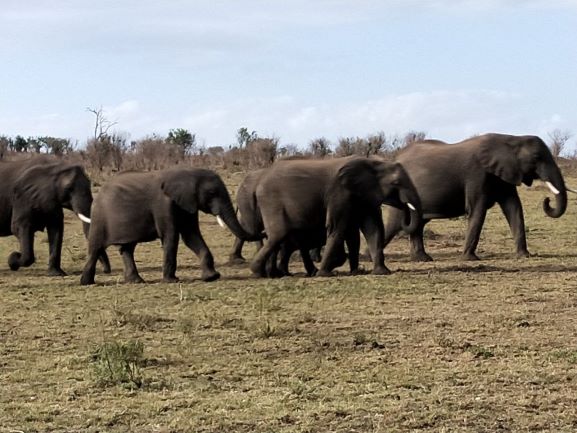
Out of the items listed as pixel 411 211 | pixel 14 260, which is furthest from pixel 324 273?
pixel 14 260

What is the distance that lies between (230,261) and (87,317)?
6.74 m

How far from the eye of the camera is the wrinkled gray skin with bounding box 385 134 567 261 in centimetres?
1720

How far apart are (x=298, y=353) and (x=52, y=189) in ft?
29.0

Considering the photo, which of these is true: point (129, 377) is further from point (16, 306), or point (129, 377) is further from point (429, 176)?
point (429, 176)

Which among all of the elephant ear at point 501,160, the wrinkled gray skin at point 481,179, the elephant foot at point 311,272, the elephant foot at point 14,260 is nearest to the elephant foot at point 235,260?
the wrinkled gray skin at point 481,179

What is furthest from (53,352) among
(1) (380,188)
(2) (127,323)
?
(1) (380,188)

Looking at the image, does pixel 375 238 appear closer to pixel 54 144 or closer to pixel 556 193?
pixel 556 193

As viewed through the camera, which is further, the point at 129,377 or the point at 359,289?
the point at 359,289

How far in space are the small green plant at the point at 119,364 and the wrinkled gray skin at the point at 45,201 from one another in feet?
26.2

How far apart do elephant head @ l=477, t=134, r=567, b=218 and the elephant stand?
2.52 meters

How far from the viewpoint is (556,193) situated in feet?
56.0

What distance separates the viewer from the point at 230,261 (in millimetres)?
18234

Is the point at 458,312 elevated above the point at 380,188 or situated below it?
below

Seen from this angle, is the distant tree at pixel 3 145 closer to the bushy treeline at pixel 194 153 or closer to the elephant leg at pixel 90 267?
the bushy treeline at pixel 194 153
